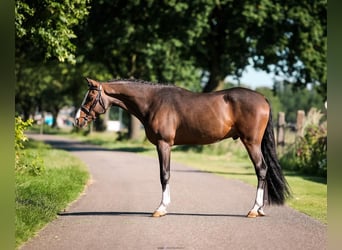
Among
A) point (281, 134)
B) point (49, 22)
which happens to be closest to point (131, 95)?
point (49, 22)

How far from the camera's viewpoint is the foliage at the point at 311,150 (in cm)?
1795

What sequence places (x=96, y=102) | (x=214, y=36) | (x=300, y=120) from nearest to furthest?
(x=96, y=102) < (x=300, y=120) < (x=214, y=36)

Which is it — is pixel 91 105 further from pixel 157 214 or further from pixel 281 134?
pixel 281 134

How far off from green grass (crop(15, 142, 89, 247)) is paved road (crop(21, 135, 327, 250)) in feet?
0.52

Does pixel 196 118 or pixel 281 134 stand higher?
pixel 196 118

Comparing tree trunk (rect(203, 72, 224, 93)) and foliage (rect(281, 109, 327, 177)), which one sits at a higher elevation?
tree trunk (rect(203, 72, 224, 93))

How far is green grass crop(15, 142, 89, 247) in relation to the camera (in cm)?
685

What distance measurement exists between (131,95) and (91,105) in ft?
2.26

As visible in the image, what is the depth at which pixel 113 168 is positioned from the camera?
1784 cm

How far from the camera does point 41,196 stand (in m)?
9.52

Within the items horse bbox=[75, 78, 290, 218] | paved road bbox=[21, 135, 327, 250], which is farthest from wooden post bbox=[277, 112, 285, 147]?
horse bbox=[75, 78, 290, 218]

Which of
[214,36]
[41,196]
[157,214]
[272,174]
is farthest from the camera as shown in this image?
[214,36]

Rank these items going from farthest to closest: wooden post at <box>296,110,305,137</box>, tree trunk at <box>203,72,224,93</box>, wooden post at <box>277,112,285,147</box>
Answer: tree trunk at <box>203,72,224,93</box> → wooden post at <box>277,112,285,147</box> → wooden post at <box>296,110,305,137</box>

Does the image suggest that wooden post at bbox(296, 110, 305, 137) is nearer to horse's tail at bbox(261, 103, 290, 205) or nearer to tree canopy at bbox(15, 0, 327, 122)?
tree canopy at bbox(15, 0, 327, 122)
